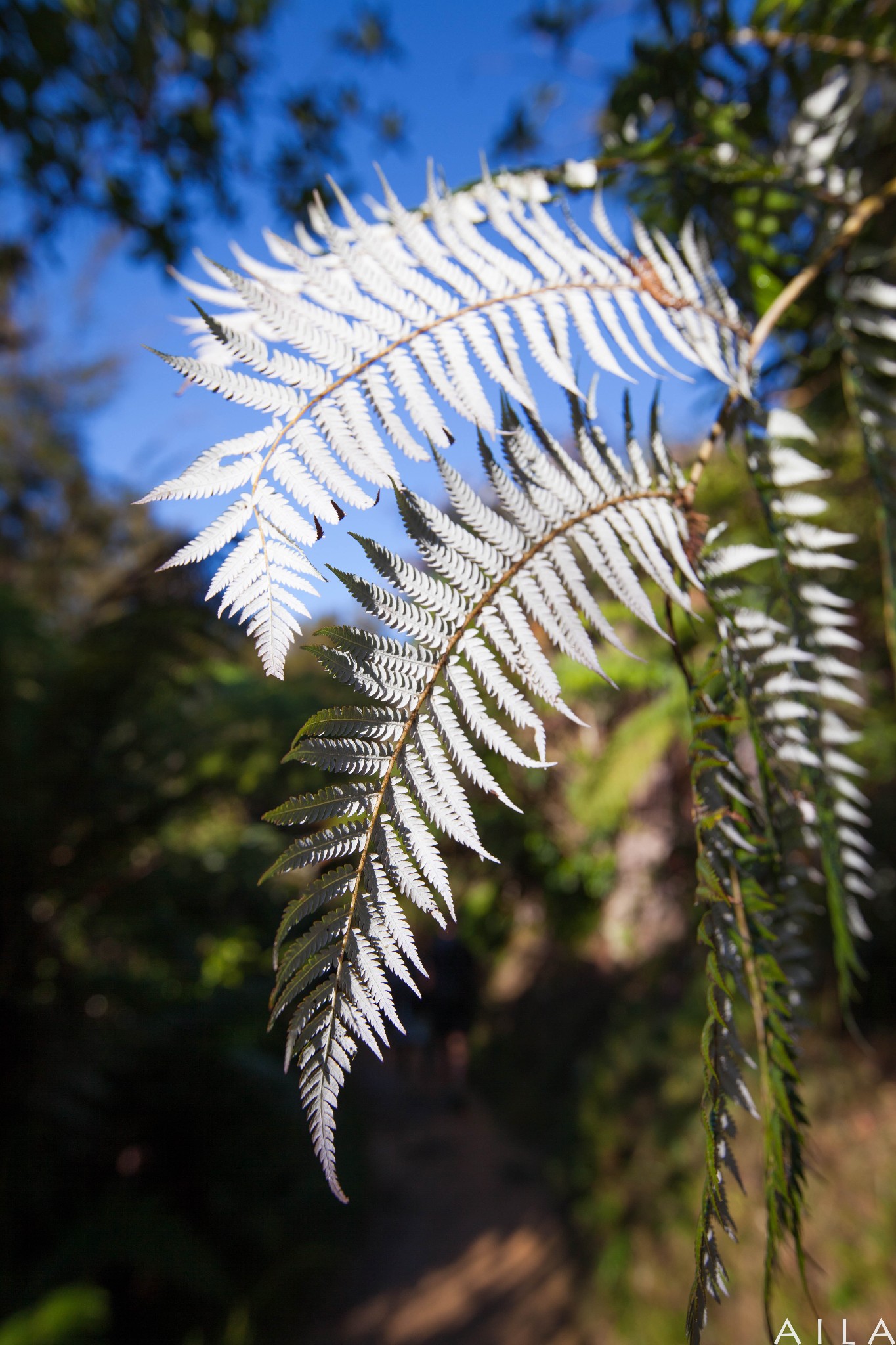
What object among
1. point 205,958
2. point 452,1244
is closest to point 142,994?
point 205,958

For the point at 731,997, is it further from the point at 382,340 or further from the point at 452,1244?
the point at 452,1244

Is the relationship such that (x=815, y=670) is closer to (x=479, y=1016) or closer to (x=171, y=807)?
(x=171, y=807)

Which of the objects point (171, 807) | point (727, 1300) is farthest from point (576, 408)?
point (727, 1300)

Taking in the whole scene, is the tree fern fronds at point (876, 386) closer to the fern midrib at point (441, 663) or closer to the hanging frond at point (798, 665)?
the hanging frond at point (798, 665)

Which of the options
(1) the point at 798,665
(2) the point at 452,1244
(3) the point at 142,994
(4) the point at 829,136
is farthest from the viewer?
(2) the point at 452,1244

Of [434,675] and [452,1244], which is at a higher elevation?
[434,675]

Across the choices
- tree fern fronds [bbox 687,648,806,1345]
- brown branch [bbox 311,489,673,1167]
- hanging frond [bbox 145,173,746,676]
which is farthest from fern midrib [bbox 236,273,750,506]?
tree fern fronds [bbox 687,648,806,1345]
